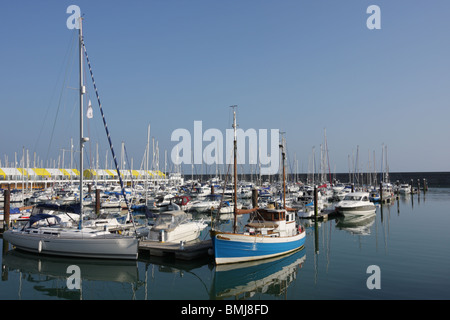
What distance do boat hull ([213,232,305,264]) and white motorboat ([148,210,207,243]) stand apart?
6093 mm

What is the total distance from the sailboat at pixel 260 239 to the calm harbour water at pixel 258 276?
26.2 inches

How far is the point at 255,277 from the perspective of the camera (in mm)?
19406

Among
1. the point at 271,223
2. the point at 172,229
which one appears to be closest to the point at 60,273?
the point at 172,229

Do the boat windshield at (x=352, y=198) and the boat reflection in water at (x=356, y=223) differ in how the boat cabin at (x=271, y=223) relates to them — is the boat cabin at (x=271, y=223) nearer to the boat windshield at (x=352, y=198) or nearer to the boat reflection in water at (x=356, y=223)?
the boat reflection in water at (x=356, y=223)

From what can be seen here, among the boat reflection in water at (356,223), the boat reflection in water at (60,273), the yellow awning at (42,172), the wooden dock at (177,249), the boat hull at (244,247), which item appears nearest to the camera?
the boat reflection in water at (60,273)

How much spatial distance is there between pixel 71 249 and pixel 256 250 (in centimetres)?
1231

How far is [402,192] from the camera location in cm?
8250

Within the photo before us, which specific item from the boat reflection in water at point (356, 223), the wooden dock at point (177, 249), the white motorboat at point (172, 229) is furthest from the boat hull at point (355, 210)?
the wooden dock at point (177, 249)

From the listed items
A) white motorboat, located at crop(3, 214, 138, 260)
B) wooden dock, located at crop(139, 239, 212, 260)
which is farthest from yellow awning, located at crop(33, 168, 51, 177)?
wooden dock, located at crop(139, 239, 212, 260)

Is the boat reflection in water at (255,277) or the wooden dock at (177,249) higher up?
the wooden dock at (177,249)

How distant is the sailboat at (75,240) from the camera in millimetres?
21953
